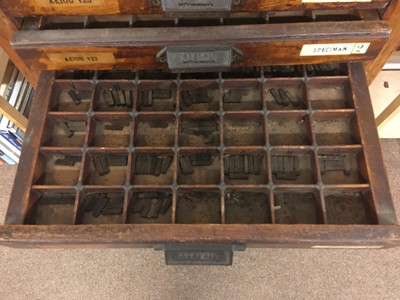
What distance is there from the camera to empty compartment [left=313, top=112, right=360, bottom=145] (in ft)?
2.91

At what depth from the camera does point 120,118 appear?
91 centimetres

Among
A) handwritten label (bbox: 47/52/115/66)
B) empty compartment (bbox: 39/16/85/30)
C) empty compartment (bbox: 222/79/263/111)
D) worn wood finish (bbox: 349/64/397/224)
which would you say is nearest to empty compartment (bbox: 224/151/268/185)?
empty compartment (bbox: 222/79/263/111)

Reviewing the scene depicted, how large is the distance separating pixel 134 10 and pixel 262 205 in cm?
51

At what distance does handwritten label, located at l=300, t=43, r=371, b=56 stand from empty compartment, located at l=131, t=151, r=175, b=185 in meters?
0.39

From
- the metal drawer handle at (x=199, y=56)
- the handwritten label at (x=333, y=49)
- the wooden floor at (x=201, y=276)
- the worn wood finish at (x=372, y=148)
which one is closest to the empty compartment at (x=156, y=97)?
the metal drawer handle at (x=199, y=56)

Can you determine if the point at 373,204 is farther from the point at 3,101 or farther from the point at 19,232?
the point at 3,101

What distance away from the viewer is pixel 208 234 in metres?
0.74

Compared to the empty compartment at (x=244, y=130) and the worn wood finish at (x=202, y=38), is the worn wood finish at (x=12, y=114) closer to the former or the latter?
the worn wood finish at (x=202, y=38)

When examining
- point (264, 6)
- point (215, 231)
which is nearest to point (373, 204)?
point (215, 231)

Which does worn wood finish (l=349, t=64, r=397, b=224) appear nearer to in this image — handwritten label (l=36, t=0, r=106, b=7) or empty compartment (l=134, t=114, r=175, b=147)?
empty compartment (l=134, t=114, r=175, b=147)

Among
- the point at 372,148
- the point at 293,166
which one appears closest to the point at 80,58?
the point at 293,166

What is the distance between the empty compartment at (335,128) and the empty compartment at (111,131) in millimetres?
464

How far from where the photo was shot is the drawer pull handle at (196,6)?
726mm

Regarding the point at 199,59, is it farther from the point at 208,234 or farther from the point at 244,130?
the point at 208,234
